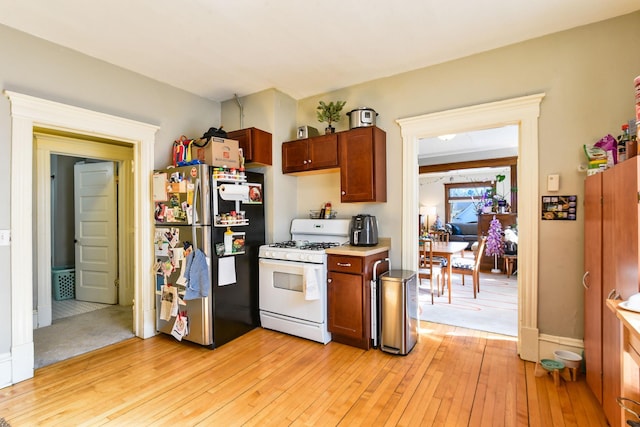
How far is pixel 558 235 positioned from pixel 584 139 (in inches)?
30.7

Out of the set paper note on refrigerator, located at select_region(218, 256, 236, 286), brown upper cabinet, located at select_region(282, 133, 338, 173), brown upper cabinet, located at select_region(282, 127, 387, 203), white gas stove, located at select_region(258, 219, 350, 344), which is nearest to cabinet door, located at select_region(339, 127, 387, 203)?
brown upper cabinet, located at select_region(282, 127, 387, 203)

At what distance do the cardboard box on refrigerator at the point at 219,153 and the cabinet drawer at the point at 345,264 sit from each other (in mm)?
1398

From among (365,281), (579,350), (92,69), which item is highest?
(92,69)

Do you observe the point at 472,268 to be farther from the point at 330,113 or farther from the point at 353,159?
the point at 330,113

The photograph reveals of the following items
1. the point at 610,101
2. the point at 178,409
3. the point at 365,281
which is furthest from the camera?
the point at 365,281

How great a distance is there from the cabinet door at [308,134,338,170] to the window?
9.53m

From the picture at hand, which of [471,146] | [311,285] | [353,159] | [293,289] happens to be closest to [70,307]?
[293,289]

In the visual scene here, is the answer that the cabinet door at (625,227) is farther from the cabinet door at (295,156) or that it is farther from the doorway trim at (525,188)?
the cabinet door at (295,156)

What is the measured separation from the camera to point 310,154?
11.4 ft

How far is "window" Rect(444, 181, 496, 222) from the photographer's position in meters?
11.3

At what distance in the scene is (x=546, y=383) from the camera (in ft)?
7.41

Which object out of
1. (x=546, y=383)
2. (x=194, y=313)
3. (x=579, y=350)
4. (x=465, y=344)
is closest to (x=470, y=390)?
(x=546, y=383)

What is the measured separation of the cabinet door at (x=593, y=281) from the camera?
1944 mm

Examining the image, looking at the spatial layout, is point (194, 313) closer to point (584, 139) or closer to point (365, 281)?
point (365, 281)
